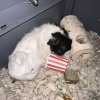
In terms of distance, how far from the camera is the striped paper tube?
66.5 inches

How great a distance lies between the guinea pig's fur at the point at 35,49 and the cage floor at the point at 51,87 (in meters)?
0.12

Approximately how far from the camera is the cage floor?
1.62 meters

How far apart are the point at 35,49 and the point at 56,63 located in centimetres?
24

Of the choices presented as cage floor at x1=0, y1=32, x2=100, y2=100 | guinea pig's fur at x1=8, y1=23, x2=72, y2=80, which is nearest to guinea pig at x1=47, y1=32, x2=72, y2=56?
guinea pig's fur at x1=8, y1=23, x2=72, y2=80

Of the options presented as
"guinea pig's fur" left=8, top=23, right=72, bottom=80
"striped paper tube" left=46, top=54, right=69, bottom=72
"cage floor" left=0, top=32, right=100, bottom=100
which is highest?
"guinea pig's fur" left=8, top=23, right=72, bottom=80

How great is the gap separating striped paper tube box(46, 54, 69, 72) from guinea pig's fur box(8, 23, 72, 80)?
1.7 inches

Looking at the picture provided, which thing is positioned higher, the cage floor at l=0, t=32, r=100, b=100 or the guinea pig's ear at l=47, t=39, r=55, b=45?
the guinea pig's ear at l=47, t=39, r=55, b=45

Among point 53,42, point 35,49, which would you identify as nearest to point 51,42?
point 53,42

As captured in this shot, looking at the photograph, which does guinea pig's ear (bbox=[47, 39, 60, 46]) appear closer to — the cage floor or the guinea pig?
the guinea pig

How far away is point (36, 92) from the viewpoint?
1.64m

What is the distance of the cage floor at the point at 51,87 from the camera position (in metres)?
1.62

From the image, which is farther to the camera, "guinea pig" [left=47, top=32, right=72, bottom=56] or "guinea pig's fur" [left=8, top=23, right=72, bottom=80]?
"guinea pig" [left=47, top=32, right=72, bottom=56]

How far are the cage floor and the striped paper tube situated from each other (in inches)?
3.0

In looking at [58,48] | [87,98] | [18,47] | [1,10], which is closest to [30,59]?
[18,47]
